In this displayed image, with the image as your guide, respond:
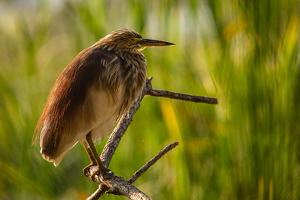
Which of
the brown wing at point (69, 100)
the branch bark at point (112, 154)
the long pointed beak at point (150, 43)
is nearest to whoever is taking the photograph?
the branch bark at point (112, 154)

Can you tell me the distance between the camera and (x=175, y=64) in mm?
1405

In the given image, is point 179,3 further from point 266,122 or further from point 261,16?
point 266,122

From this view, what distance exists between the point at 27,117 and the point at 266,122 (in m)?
1.07

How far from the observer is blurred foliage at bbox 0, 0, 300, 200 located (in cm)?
93

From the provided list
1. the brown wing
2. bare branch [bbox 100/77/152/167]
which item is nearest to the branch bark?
bare branch [bbox 100/77/152/167]

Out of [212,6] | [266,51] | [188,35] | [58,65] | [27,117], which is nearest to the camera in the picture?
[266,51]

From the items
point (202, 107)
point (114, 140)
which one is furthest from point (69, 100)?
point (202, 107)

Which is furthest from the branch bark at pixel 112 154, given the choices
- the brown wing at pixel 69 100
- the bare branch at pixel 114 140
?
the brown wing at pixel 69 100

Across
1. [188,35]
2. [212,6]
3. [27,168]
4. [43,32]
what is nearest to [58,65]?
[43,32]

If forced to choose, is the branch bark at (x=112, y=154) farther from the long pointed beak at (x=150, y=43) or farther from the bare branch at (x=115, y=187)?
the long pointed beak at (x=150, y=43)

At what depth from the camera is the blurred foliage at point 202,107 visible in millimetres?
929

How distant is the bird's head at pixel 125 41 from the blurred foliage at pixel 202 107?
6 cm

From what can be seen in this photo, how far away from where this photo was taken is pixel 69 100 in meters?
1.18

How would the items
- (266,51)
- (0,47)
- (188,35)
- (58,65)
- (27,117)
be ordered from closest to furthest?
(266,51) < (188,35) < (27,117) < (58,65) < (0,47)
